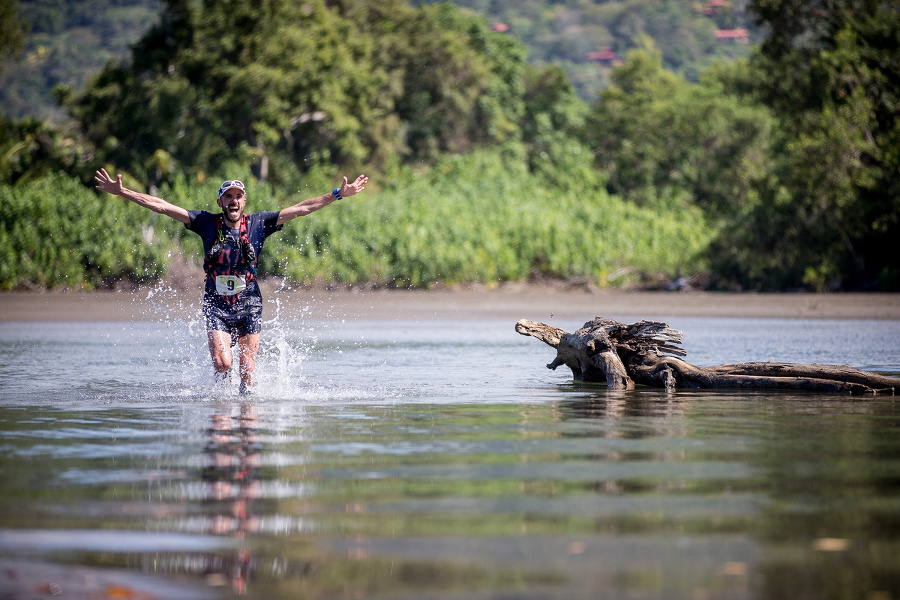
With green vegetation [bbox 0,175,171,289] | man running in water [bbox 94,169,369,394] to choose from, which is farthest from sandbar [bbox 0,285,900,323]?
man running in water [bbox 94,169,369,394]

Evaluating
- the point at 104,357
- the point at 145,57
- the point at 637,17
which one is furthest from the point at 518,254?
the point at 637,17

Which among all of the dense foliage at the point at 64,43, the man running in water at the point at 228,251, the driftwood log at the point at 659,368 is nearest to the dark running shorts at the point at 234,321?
the man running in water at the point at 228,251

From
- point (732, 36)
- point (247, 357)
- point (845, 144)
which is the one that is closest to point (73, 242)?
point (845, 144)

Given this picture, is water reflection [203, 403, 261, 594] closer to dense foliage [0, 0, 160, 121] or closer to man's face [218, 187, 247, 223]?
man's face [218, 187, 247, 223]

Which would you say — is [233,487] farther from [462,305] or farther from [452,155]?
[452,155]

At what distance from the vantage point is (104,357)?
641 inches

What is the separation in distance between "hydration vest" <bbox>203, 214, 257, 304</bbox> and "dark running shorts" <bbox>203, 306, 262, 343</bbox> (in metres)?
0.15

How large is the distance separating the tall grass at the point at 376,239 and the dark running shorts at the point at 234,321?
22440mm

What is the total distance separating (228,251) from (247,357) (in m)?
1.11

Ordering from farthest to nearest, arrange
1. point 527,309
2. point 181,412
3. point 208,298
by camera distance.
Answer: point 527,309, point 208,298, point 181,412

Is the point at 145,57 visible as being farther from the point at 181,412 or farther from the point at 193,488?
the point at 193,488

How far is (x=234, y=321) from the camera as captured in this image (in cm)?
1114

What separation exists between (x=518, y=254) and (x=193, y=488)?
104 feet

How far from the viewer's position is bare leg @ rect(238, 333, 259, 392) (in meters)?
11.4
